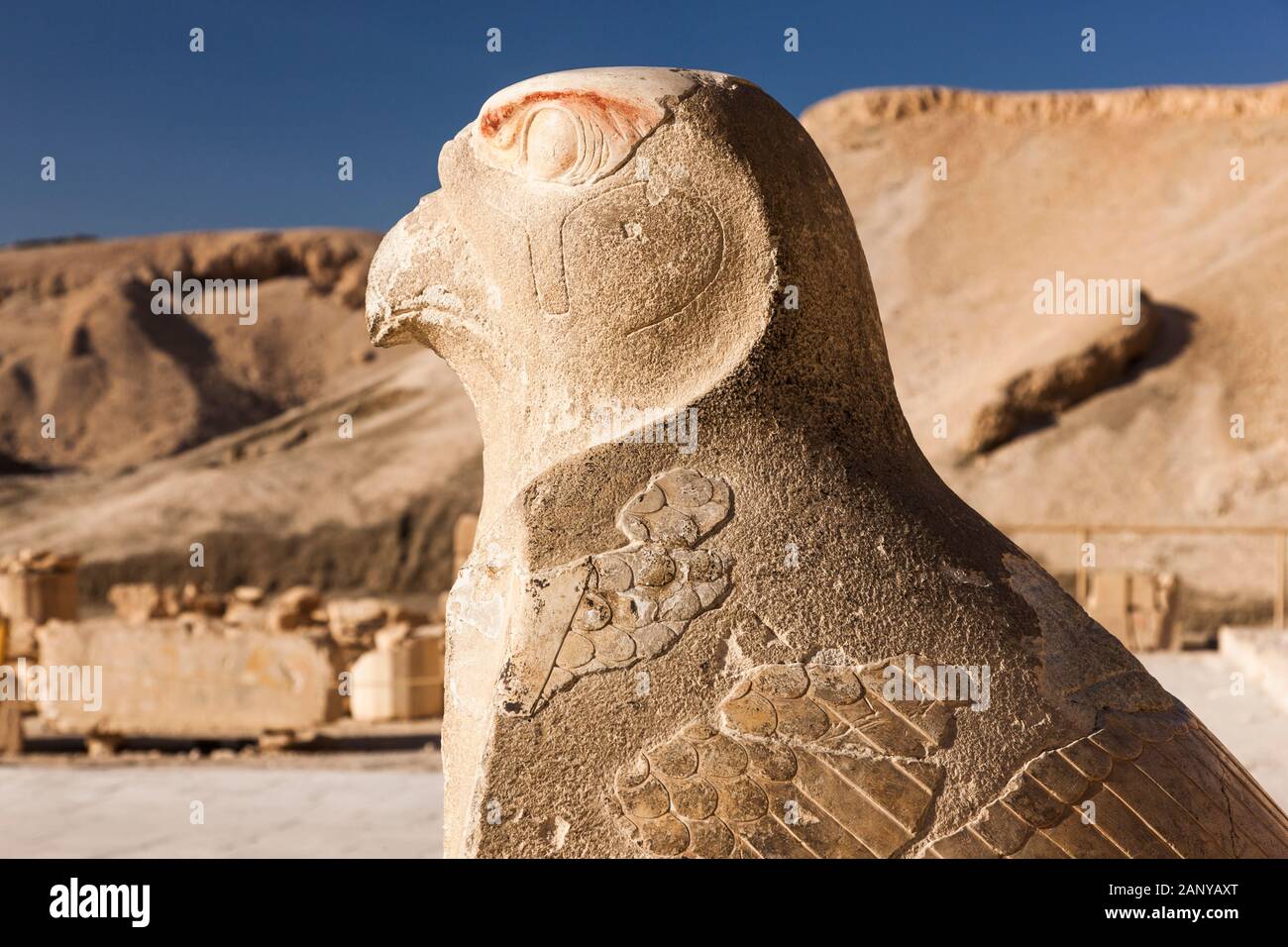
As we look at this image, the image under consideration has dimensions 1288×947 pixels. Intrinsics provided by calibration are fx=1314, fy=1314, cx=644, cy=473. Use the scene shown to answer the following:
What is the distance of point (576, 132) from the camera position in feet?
6.98

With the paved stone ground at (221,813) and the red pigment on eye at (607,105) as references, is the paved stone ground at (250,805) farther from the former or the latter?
the red pigment on eye at (607,105)

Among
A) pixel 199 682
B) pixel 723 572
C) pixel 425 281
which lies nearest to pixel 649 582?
pixel 723 572

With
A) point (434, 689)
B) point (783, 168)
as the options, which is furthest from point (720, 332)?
point (434, 689)

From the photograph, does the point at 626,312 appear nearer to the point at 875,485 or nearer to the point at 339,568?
the point at 875,485

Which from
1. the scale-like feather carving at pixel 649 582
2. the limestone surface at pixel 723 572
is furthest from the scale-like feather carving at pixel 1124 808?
the scale-like feather carving at pixel 649 582

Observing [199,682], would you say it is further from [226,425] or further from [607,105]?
[226,425]

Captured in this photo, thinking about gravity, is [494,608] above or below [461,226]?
below

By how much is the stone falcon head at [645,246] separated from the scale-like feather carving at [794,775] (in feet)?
1.68

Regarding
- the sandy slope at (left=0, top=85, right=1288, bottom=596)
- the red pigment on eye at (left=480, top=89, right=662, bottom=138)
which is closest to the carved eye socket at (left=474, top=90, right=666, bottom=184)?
the red pigment on eye at (left=480, top=89, right=662, bottom=138)

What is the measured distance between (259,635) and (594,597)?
661cm

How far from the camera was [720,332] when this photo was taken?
2.14 metres

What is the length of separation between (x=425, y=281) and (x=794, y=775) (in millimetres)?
1084

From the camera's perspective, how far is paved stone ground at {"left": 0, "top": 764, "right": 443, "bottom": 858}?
5.04 meters

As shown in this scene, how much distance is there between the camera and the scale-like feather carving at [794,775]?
1.86 m
